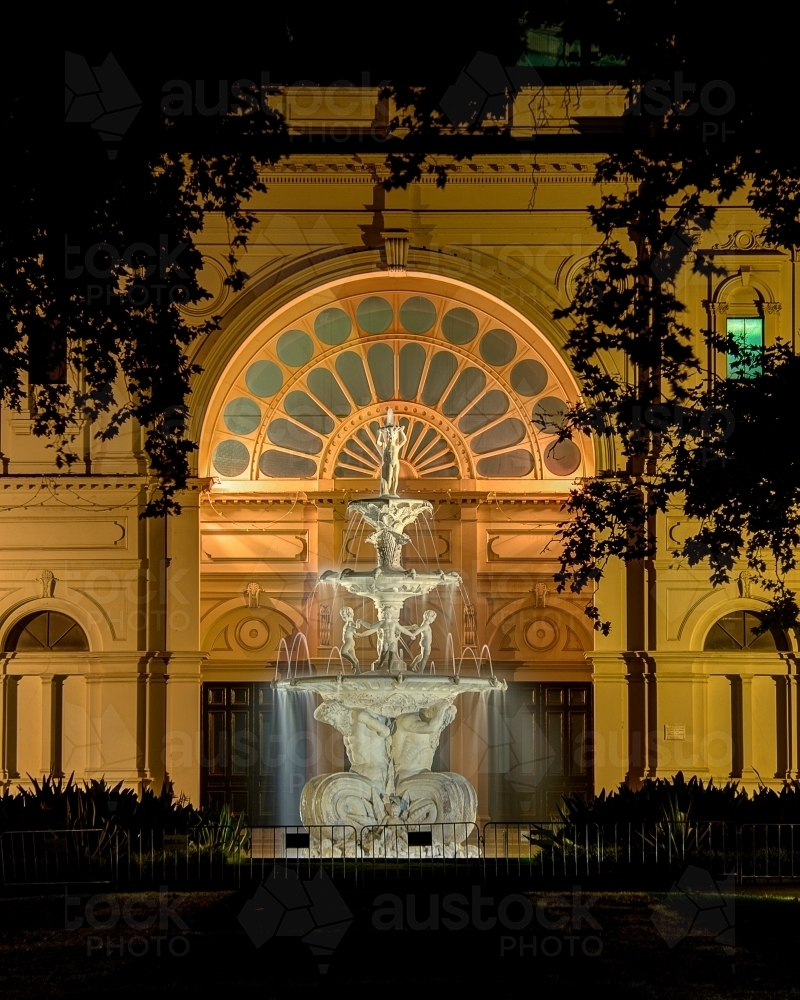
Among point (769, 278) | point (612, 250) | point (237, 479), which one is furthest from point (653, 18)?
point (237, 479)

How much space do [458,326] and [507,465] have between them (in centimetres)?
264

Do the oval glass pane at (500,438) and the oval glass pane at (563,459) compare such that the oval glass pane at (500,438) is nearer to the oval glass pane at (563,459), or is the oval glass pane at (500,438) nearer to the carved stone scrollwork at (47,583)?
the oval glass pane at (563,459)

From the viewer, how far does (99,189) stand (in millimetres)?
18938

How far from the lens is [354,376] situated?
32781 millimetres

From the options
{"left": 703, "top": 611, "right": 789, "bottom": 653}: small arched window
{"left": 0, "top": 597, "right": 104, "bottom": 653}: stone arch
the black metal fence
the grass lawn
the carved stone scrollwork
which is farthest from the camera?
{"left": 703, "top": 611, "right": 789, "bottom": 653}: small arched window

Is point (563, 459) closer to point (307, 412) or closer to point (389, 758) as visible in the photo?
point (307, 412)

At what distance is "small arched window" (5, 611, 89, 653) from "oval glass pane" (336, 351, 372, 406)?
6.47 metres

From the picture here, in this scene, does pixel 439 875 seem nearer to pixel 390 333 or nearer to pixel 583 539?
pixel 583 539

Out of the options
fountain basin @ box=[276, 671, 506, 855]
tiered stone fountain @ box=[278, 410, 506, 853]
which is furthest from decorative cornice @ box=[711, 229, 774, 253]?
fountain basin @ box=[276, 671, 506, 855]

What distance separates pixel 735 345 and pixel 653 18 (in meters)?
3.92

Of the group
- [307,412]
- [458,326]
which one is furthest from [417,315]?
[307,412]

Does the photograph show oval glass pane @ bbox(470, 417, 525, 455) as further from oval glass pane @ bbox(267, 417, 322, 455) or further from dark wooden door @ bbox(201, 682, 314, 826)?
dark wooden door @ bbox(201, 682, 314, 826)

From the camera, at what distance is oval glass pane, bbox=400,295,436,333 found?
107 ft

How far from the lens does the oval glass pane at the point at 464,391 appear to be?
32562 mm
